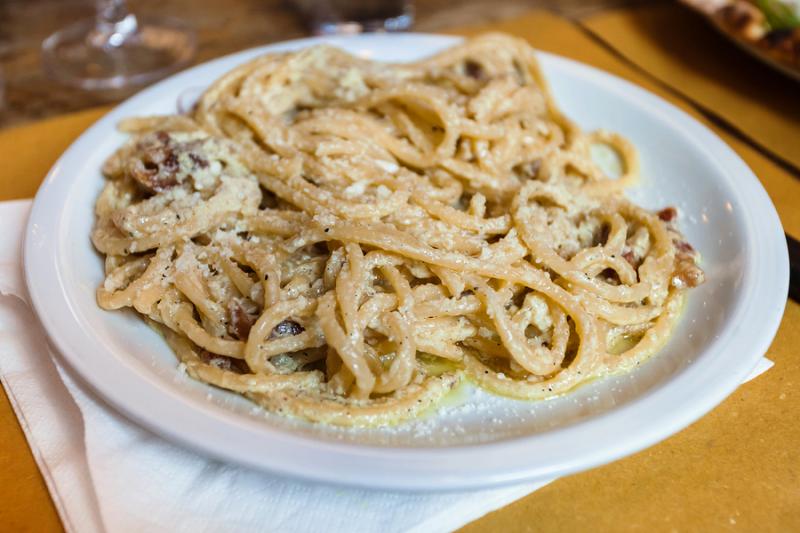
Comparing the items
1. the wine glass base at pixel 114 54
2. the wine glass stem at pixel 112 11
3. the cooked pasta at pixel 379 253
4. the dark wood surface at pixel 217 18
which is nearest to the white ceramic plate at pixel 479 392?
the cooked pasta at pixel 379 253

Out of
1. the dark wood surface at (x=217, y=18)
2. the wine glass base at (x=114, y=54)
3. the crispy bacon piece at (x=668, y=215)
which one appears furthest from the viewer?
the dark wood surface at (x=217, y=18)

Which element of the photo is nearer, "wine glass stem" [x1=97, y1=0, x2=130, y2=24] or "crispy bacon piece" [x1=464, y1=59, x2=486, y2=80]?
"crispy bacon piece" [x1=464, y1=59, x2=486, y2=80]

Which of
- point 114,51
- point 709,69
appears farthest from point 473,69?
point 114,51

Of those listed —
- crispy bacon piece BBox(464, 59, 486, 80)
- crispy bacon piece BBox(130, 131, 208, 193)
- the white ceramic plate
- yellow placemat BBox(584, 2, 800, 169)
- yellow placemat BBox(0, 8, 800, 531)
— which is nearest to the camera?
the white ceramic plate

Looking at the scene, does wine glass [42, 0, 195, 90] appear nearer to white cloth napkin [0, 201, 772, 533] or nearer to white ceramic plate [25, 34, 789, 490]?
white ceramic plate [25, 34, 789, 490]

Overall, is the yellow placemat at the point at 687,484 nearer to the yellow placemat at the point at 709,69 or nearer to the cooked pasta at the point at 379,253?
the cooked pasta at the point at 379,253

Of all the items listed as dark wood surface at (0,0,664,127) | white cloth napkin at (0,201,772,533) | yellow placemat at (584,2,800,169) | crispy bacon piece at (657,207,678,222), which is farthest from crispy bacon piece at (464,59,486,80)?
white cloth napkin at (0,201,772,533)

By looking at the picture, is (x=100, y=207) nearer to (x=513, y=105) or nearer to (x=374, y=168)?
(x=374, y=168)
